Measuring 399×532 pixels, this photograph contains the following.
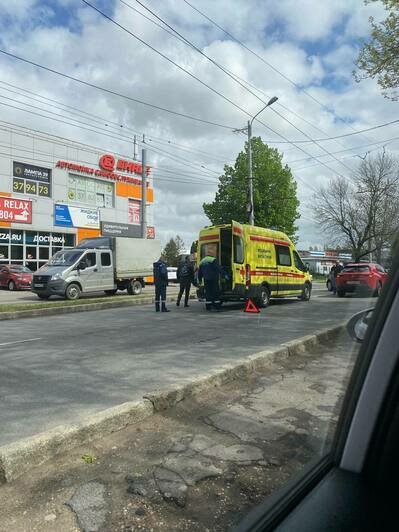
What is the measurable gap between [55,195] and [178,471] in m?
34.5

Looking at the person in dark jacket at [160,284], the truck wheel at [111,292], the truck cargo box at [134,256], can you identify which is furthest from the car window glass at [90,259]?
the person in dark jacket at [160,284]

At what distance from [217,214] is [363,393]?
47.5m

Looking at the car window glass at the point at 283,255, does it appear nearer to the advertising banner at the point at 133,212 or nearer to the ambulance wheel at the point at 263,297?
the ambulance wheel at the point at 263,297

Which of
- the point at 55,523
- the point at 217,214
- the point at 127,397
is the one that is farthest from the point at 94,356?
the point at 217,214

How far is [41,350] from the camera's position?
27.7 ft

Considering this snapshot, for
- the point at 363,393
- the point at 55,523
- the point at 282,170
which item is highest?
the point at 282,170

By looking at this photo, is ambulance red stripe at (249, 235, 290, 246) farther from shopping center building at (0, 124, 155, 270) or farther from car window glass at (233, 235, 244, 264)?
shopping center building at (0, 124, 155, 270)

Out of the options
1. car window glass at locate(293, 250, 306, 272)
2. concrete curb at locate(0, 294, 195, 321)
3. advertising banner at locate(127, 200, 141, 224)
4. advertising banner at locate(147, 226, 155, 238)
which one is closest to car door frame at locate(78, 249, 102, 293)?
concrete curb at locate(0, 294, 195, 321)

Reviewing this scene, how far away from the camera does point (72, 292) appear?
19.8m

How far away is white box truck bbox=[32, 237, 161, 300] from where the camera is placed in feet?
64.1

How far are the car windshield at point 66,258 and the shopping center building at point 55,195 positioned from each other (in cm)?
1324

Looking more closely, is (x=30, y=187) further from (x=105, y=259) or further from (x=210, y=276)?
(x=210, y=276)

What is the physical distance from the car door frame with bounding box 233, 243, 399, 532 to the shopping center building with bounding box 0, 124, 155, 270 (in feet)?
109

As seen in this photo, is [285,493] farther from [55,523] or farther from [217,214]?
[217,214]
